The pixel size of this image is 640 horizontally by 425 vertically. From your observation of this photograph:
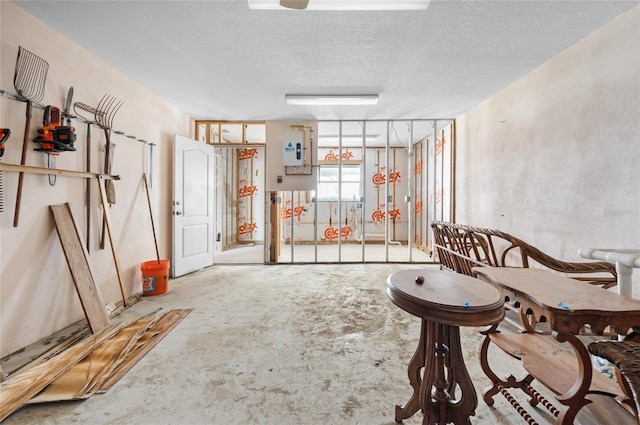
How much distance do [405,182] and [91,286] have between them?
22.0ft

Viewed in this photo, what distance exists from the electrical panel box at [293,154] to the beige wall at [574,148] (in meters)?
2.89

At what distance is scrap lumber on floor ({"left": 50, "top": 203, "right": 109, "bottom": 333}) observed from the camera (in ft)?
7.26

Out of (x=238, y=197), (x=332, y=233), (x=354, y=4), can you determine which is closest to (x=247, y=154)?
(x=238, y=197)

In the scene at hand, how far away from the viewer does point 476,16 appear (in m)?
2.04

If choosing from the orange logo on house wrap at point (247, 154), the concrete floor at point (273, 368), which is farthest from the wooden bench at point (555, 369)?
the orange logo on house wrap at point (247, 154)

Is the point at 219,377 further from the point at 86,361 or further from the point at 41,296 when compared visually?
the point at 41,296

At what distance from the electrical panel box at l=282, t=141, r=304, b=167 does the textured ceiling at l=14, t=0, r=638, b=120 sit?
3.59 feet

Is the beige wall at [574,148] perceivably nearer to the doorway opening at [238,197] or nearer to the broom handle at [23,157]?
the doorway opening at [238,197]

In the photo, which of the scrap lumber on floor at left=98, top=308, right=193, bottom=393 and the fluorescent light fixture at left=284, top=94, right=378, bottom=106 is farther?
the fluorescent light fixture at left=284, top=94, right=378, bottom=106

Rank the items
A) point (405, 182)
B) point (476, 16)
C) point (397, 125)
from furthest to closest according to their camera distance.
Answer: point (405, 182) → point (397, 125) → point (476, 16)

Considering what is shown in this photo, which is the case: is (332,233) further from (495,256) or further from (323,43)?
(323,43)

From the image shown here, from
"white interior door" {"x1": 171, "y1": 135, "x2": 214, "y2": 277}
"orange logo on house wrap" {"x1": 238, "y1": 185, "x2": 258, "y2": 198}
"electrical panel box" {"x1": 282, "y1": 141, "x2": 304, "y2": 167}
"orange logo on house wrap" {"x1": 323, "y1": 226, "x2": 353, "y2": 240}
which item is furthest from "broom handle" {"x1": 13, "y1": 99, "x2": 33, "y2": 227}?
"orange logo on house wrap" {"x1": 323, "y1": 226, "x2": 353, "y2": 240}

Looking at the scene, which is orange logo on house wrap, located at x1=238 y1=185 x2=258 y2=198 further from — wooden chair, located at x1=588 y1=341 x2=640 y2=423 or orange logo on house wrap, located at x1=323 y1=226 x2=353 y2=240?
wooden chair, located at x1=588 y1=341 x2=640 y2=423

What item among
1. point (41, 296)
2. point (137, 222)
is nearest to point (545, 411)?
point (41, 296)
